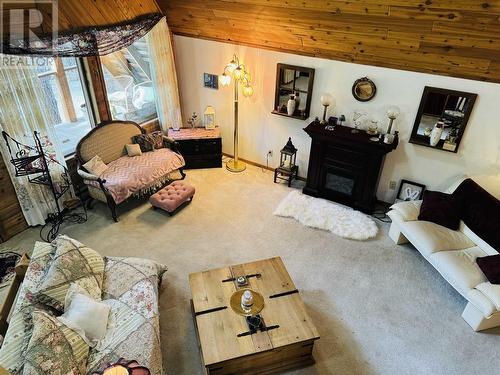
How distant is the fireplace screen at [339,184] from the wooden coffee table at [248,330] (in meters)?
2.13

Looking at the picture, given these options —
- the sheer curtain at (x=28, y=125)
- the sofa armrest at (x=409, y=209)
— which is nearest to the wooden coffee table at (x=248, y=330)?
the sofa armrest at (x=409, y=209)

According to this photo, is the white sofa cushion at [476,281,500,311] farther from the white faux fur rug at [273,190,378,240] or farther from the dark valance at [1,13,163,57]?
the dark valance at [1,13,163,57]

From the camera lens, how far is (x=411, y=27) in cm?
344

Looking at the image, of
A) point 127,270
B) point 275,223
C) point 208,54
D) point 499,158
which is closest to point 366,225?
point 275,223

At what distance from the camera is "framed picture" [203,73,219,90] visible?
565 cm

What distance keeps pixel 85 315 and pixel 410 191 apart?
13.7 feet

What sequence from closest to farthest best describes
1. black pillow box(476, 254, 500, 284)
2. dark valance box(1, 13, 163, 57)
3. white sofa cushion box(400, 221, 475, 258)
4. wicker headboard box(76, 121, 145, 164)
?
black pillow box(476, 254, 500, 284) < dark valance box(1, 13, 163, 57) < white sofa cushion box(400, 221, 475, 258) < wicker headboard box(76, 121, 145, 164)

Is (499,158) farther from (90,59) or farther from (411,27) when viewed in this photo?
(90,59)

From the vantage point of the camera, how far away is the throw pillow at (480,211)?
144 inches

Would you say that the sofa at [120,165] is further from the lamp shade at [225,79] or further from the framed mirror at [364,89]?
the framed mirror at [364,89]

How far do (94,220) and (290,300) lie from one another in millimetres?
2969

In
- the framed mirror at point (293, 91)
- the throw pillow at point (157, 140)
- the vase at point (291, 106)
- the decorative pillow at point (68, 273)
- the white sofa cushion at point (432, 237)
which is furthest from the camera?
the throw pillow at point (157, 140)

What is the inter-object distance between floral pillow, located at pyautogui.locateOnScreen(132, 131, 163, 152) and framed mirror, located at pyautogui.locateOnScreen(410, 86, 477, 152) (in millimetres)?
3623

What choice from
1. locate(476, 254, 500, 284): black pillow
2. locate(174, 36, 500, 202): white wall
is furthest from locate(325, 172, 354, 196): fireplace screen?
locate(476, 254, 500, 284): black pillow
